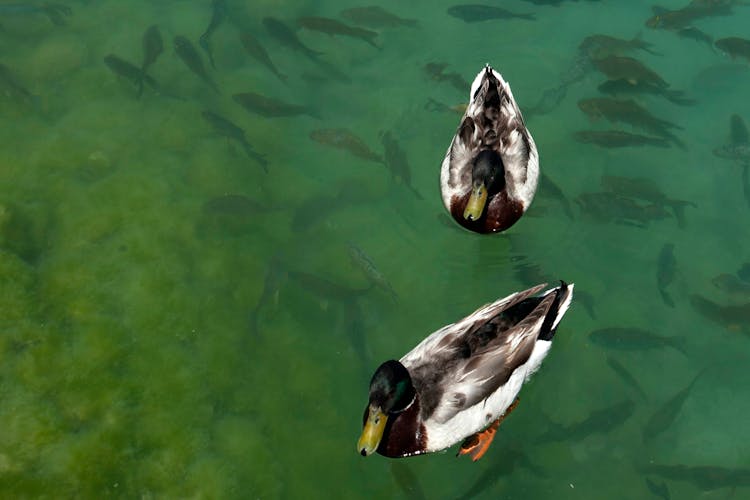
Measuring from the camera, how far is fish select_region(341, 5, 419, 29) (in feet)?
24.9

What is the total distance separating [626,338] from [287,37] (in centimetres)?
410

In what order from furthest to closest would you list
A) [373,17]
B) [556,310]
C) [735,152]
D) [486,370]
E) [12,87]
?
[373,17], [12,87], [735,152], [556,310], [486,370]

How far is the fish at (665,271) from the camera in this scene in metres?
5.97

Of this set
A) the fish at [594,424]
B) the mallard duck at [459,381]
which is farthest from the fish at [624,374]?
the mallard duck at [459,381]

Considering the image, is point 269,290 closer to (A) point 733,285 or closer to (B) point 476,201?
(B) point 476,201

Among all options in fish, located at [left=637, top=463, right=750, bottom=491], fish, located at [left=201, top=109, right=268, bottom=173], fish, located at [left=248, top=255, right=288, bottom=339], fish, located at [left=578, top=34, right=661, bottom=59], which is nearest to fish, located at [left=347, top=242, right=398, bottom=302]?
fish, located at [left=248, top=255, right=288, bottom=339]

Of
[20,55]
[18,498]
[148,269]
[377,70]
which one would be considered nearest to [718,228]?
[377,70]

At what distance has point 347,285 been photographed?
5898 millimetres

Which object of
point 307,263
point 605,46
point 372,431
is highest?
point 605,46

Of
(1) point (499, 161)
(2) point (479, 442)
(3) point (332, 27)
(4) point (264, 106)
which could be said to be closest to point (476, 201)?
(1) point (499, 161)

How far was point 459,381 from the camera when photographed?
4820mm

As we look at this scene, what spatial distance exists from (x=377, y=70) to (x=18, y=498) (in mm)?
4704

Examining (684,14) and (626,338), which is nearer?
(626,338)

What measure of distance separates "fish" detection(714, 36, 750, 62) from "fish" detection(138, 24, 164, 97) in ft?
17.4
